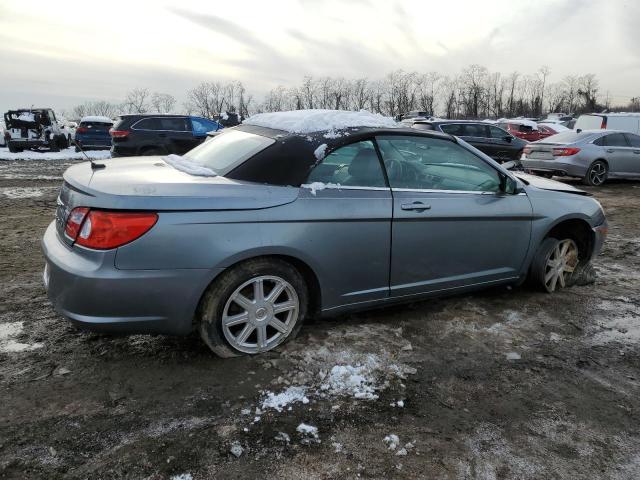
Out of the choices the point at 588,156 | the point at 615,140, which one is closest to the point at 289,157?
the point at 588,156

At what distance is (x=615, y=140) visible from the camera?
1205 cm

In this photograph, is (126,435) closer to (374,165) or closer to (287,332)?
(287,332)

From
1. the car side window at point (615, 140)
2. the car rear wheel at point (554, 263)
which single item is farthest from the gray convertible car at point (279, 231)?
the car side window at point (615, 140)

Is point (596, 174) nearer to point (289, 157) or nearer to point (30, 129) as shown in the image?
point (289, 157)

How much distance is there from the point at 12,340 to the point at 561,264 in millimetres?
4388

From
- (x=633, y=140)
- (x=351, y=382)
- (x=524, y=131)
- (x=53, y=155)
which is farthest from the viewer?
(x=524, y=131)

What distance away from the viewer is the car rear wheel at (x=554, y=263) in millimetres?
4309

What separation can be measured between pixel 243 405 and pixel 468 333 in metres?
1.79

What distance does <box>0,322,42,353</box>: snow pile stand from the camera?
125 inches

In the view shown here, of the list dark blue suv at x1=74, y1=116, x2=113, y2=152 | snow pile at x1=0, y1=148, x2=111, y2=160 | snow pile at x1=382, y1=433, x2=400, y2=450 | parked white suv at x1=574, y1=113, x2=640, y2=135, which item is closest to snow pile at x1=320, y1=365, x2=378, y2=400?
snow pile at x1=382, y1=433, x2=400, y2=450

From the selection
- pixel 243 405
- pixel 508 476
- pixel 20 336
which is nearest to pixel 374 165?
pixel 243 405

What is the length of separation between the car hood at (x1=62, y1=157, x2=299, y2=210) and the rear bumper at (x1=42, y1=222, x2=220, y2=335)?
300mm

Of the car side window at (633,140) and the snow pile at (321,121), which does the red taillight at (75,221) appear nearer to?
the snow pile at (321,121)

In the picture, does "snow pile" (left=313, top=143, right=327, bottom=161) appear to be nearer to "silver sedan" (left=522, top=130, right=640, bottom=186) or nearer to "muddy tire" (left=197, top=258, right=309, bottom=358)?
"muddy tire" (left=197, top=258, right=309, bottom=358)
